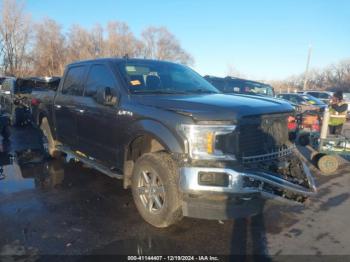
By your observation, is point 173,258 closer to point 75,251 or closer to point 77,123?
point 75,251

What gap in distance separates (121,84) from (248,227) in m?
2.45

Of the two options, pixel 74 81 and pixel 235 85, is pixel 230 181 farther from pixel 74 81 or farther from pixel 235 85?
pixel 235 85

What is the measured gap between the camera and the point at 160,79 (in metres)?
4.91

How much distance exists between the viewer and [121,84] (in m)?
4.56

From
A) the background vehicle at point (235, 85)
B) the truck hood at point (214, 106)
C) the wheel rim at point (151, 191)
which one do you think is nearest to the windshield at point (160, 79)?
the truck hood at point (214, 106)

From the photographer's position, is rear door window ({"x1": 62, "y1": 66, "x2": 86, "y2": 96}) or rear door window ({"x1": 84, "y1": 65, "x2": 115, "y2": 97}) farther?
rear door window ({"x1": 62, "y1": 66, "x2": 86, "y2": 96})

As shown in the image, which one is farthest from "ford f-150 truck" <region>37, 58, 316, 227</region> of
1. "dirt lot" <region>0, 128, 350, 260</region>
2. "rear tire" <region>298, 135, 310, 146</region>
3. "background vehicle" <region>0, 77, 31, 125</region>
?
"background vehicle" <region>0, 77, 31, 125</region>

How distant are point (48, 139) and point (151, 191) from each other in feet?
12.6

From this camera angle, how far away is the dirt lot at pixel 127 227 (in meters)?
3.62

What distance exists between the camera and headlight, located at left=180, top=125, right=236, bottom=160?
3.58m

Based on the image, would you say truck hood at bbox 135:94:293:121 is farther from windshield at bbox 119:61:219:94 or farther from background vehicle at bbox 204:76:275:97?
background vehicle at bbox 204:76:275:97

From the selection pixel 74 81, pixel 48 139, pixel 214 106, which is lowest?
pixel 48 139

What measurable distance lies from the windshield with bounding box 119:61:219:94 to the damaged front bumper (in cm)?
152

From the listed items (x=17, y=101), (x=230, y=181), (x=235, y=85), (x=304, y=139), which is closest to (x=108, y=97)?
(x=230, y=181)
